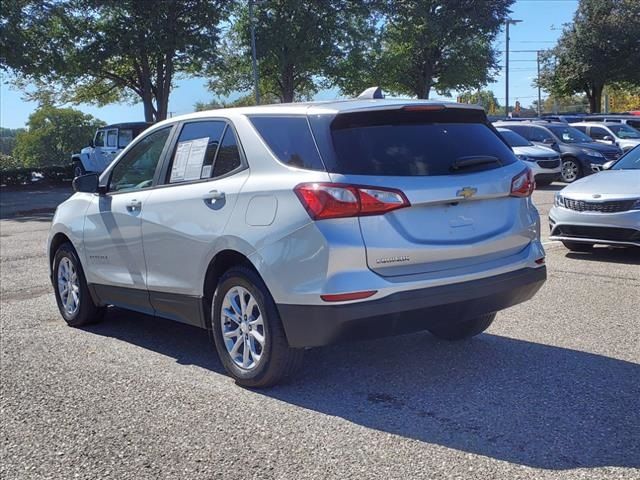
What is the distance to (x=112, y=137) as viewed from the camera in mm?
25125

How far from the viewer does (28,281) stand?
29.0ft

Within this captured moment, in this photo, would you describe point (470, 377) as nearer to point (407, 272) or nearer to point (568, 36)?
point (407, 272)

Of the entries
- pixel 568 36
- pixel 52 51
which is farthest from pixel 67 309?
pixel 568 36

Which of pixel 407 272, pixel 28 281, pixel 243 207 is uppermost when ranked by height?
pixel 243 207

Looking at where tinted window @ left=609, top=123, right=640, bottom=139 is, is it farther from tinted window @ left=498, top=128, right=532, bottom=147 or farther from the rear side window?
the rear side window

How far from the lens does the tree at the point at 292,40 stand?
34625 millimetres

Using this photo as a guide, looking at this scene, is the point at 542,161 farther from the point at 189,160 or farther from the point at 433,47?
the point at 433,47

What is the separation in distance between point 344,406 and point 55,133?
280 ft

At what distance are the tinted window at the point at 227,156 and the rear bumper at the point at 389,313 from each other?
1.08m

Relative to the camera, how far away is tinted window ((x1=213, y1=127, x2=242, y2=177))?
482 centimetres

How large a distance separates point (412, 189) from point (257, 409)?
1.56 metres

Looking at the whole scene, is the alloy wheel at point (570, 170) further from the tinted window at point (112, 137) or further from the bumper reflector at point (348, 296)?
the bumper reflector at point (348, 296)

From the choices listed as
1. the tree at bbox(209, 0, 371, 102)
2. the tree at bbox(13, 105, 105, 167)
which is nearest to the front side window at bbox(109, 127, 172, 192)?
the tree at bbox(209, 0, 371, 102)

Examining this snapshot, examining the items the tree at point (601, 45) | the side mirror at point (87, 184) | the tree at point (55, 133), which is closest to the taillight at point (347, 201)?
the side mirror at point (87, 184)
